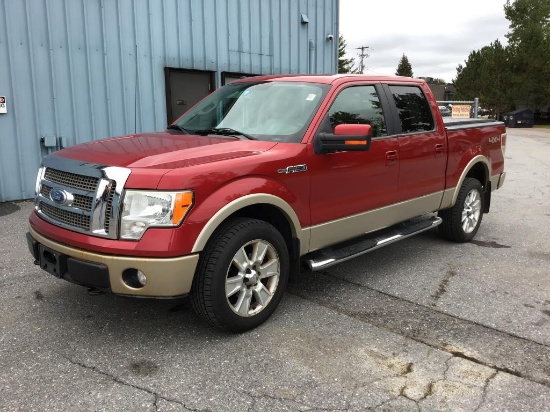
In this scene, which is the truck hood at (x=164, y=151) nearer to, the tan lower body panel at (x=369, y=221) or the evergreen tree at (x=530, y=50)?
the tan lower body panel at (x=369, y=221)

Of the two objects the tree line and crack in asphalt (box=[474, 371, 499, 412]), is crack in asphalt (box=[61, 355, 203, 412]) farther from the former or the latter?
the tree line

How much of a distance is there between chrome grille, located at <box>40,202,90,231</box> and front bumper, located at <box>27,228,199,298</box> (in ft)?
0.53

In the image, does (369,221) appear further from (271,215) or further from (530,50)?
(530,50)

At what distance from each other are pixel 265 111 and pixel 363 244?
146 centimetres

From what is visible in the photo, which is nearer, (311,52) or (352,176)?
(352,176)

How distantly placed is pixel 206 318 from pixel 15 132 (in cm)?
588

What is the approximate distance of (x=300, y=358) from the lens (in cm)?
311

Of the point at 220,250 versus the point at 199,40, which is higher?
the point at 199,40

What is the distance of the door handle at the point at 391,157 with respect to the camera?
4367mm

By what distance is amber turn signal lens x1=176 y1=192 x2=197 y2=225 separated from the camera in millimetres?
2910

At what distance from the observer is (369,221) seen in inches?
170

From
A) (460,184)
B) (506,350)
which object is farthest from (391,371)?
(460,184)

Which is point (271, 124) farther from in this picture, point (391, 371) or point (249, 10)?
point (249, 10)

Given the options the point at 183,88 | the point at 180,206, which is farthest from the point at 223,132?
the point at 183,88
